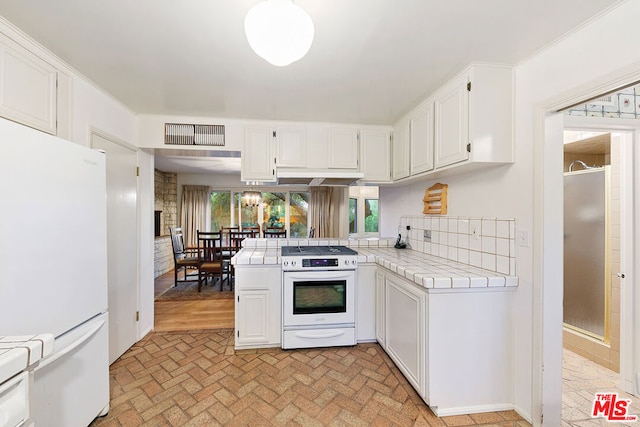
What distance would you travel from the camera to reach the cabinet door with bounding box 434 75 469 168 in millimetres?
1696

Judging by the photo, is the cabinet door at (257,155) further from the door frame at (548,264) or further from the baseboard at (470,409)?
the baseboard at (470,409)

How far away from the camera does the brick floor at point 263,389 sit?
1.54 m

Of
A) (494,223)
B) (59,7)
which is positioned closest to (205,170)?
(59,7)

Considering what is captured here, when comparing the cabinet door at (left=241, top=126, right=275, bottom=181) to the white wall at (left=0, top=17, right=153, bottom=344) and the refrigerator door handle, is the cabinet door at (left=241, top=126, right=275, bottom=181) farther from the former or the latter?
the refrigerator door handle

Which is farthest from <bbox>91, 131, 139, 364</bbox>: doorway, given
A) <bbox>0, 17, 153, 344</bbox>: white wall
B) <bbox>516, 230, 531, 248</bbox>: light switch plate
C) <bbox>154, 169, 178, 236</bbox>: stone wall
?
<bbox>154, 169, 178, 236</bbox>: stone wall

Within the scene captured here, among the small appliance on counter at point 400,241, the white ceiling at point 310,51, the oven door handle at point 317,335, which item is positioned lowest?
the oven door handle at point 317,335

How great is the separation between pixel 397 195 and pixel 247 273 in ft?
6.79

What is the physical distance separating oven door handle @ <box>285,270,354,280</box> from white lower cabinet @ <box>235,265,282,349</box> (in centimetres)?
13

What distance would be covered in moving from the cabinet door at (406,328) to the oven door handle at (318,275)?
40 centimetres

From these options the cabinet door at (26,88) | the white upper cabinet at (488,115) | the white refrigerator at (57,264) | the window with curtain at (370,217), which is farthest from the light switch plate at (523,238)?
the window with curtain at (370,217)

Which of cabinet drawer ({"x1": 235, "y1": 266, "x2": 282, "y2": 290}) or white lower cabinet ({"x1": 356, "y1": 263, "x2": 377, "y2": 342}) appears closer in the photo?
cabinet drawer ({"x1": 235, "y1": 266, "x2": 282, "y2": 290})

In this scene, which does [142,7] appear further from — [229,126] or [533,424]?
[533,424]

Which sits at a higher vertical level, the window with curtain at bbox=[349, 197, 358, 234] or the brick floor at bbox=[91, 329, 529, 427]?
the window with curtain at bbox=[349, 197, 358, 234]

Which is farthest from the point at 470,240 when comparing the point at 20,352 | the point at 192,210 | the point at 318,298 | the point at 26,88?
the point at 192,210
